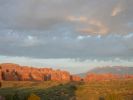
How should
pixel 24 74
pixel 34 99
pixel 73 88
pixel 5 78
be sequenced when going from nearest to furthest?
pixel 34 99
pixel 73 88
pixel 5 78
pixel 24 74

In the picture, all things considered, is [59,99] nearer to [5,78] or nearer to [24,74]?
[5,78]

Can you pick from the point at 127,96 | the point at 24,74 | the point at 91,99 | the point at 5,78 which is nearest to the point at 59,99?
the point at 91,99

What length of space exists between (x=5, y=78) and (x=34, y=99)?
12811cm

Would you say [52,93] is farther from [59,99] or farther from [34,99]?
[34,99]

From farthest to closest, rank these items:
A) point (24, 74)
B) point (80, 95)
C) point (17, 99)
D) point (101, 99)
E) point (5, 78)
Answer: point (24, 74) < point (5, 78) < point (80, 95) < point (101, 99) < point (17, 99)

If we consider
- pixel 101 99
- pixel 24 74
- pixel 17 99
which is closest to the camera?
pixel 17 99

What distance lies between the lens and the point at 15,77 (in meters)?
180

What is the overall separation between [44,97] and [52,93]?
9.54 metres

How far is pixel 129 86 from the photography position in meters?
109

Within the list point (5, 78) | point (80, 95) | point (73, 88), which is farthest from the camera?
point (5, 78)

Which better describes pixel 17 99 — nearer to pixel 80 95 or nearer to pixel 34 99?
pixel 34 99

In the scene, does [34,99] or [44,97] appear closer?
[34,99]

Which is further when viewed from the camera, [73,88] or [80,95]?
[73,88]

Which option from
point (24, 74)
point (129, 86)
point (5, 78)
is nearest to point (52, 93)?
point (129, 86)
